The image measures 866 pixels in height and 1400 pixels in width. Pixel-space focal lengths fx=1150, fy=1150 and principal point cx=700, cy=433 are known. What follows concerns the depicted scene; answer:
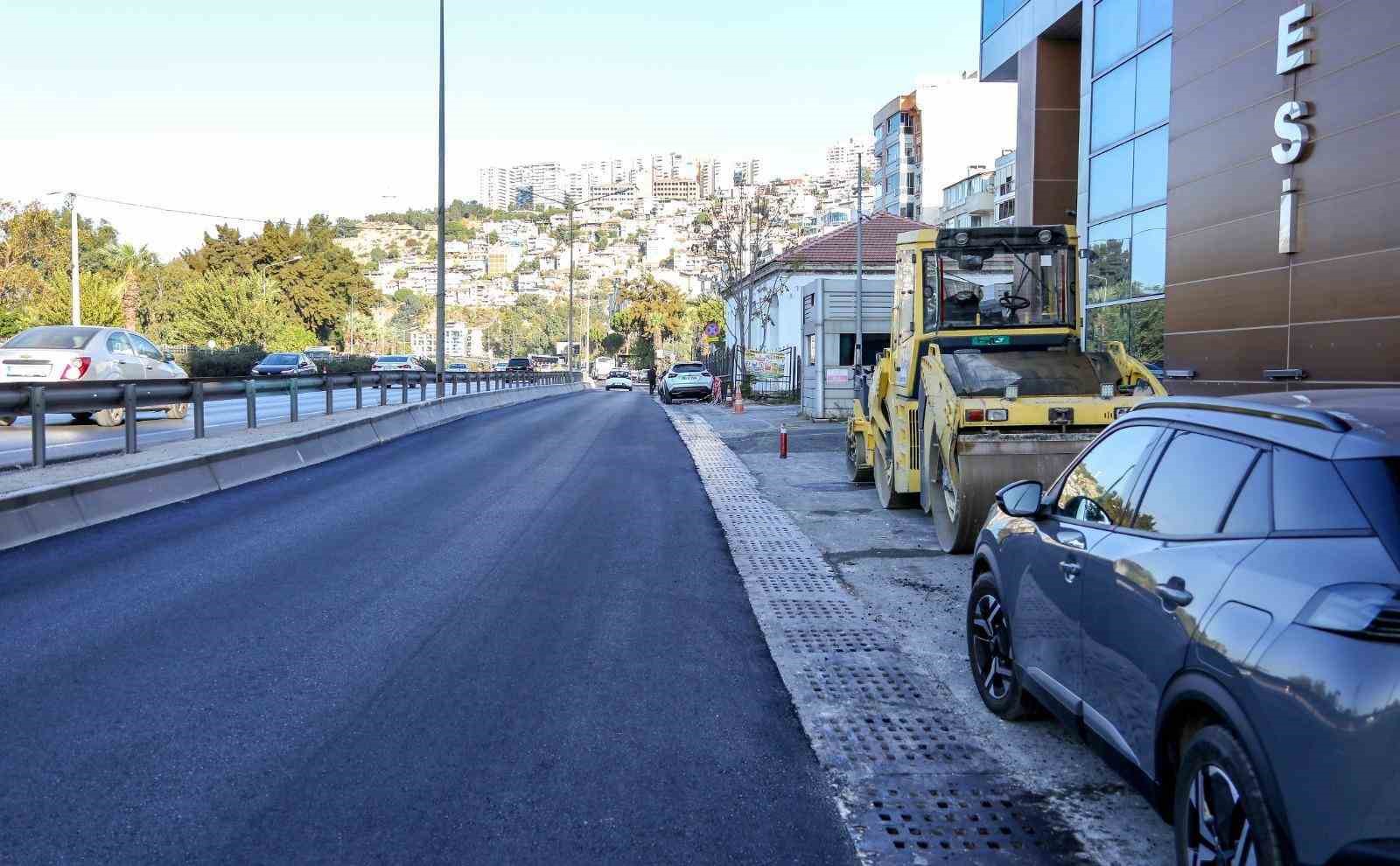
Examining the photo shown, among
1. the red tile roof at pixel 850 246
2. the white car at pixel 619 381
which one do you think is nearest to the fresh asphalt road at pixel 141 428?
the red tile roof at pixel 850 246

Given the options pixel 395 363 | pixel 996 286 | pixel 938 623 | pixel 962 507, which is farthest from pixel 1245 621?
pixel 395 363

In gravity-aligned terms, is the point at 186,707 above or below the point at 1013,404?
below

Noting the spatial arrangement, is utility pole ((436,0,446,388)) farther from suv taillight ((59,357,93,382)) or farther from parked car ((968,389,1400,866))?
parked car ((968,389,1400,866))

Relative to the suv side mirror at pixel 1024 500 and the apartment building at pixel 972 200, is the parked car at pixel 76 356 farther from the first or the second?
the apartment building at pixel 972 200

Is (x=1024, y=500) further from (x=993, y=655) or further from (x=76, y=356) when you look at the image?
(x=76, y=356)

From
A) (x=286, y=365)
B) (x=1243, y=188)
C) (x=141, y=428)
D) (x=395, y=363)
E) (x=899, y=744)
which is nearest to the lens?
(x=899, y=744)

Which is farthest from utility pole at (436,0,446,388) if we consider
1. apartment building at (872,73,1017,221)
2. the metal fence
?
apartment building at (872,73,1017,221)

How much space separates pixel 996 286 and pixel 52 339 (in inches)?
622

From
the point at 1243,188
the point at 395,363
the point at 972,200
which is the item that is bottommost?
the point at 395,363

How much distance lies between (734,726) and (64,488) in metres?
7.92

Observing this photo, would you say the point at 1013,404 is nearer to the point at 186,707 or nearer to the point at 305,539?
the point at 305,539

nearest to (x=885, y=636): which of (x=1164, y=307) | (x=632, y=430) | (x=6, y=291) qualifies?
(x=1164, y=307)

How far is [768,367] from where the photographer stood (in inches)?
1778

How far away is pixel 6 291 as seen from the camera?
5178 cm
